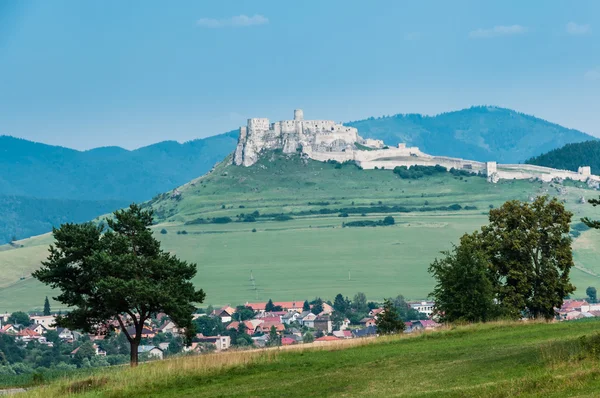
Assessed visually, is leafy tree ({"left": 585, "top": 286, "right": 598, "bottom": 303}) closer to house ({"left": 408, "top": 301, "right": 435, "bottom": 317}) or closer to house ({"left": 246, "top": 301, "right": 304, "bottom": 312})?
house ({"left": 408, "top": 301, "right": 435, "bottom": 317})

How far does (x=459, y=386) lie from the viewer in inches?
994

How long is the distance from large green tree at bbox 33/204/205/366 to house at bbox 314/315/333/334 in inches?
3874

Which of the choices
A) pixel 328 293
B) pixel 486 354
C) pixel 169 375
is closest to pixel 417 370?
pixel 486 354

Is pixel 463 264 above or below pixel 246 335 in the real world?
above

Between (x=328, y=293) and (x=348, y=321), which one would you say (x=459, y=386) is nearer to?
(x=348, y=321)

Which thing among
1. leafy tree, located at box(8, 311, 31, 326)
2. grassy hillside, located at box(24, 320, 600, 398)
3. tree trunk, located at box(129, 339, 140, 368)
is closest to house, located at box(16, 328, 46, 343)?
leafy tree, located at box(8, 311, 31, 326)

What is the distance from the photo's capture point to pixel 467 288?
4728cm

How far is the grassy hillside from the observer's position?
80.6 feet

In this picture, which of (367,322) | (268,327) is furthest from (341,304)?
(268,327)

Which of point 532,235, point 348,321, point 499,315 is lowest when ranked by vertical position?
point 348,321

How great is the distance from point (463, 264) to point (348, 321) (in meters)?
101

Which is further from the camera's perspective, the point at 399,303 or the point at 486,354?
the point at 399,303

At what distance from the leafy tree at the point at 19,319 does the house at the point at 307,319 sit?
36831mm

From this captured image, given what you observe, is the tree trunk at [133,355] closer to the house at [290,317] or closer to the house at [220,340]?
the house at [220,340]
